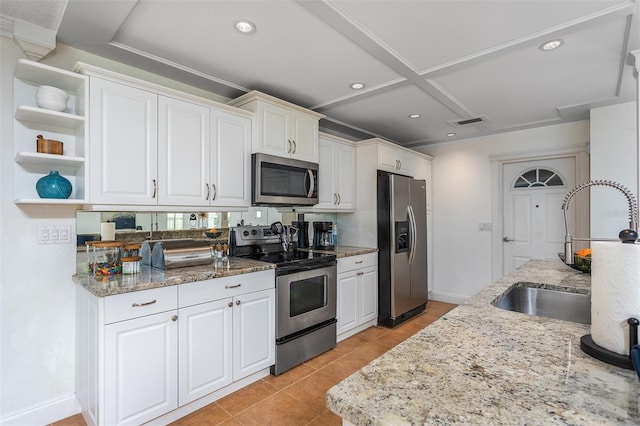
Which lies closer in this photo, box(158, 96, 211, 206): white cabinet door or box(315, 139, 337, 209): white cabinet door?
box(158, 96, 211, 206): white cabinet door

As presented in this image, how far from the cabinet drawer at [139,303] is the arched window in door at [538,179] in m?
4.42

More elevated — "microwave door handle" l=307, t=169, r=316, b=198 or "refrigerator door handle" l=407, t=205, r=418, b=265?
"microwave door handle" l=307, t=169, r=316, b=198

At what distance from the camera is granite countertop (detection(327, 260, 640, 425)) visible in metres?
0.66

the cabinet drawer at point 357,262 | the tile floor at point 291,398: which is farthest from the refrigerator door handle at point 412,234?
the tile floor at point 291,398

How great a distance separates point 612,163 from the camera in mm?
3125

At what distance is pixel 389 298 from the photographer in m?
3.68

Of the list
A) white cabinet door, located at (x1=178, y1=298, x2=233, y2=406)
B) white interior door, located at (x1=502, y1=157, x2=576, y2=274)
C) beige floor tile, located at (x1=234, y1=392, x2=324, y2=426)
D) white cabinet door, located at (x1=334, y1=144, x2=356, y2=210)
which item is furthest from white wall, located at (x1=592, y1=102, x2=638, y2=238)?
white cabinet door, located at (x1=178, y1=298, x2=233, y2=406)

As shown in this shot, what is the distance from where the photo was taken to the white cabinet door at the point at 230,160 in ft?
A: 8.29

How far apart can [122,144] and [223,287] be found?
45.1 inches

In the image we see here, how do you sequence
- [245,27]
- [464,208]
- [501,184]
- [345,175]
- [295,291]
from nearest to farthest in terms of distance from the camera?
[245,27] → [295,291] → [345,175] → [501,184] → [464,208]

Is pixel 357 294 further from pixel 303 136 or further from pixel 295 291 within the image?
pixel 303 136

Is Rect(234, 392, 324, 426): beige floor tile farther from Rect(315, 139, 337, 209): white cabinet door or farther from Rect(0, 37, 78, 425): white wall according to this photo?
Rect(315, 139, 337, 209): white cabinet door

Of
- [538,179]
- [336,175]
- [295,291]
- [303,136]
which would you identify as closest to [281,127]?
[303,136]

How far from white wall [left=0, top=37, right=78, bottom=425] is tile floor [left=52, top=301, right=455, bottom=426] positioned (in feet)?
0.74
